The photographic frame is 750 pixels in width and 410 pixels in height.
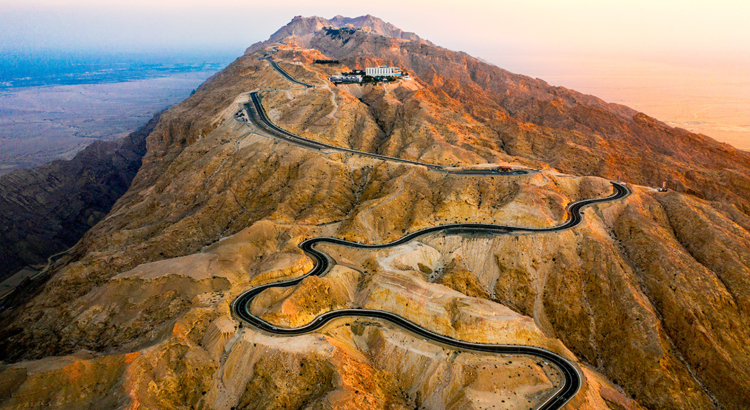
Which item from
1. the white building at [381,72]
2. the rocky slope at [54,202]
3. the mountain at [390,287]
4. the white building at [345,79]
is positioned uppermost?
the white building at [381,72]

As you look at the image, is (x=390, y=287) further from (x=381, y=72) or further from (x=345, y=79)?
(x=381, y=72)

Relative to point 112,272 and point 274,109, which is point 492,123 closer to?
point 274,109

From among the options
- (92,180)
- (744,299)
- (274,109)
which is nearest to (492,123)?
(274,109)

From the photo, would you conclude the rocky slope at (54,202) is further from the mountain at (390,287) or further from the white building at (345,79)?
the white building at (345,79)

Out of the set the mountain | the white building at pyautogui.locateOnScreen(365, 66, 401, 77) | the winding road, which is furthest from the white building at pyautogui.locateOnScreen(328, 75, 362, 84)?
the winding road

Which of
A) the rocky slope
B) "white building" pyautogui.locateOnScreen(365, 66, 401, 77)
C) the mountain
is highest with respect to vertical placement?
Answer: "white building" pyautogui.locateOnScreen(365, 66, 401, 77)

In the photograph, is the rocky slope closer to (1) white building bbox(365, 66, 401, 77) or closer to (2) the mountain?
(2) the mountain

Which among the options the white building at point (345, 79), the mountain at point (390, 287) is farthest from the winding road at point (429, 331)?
the white building at point (345, 79)
